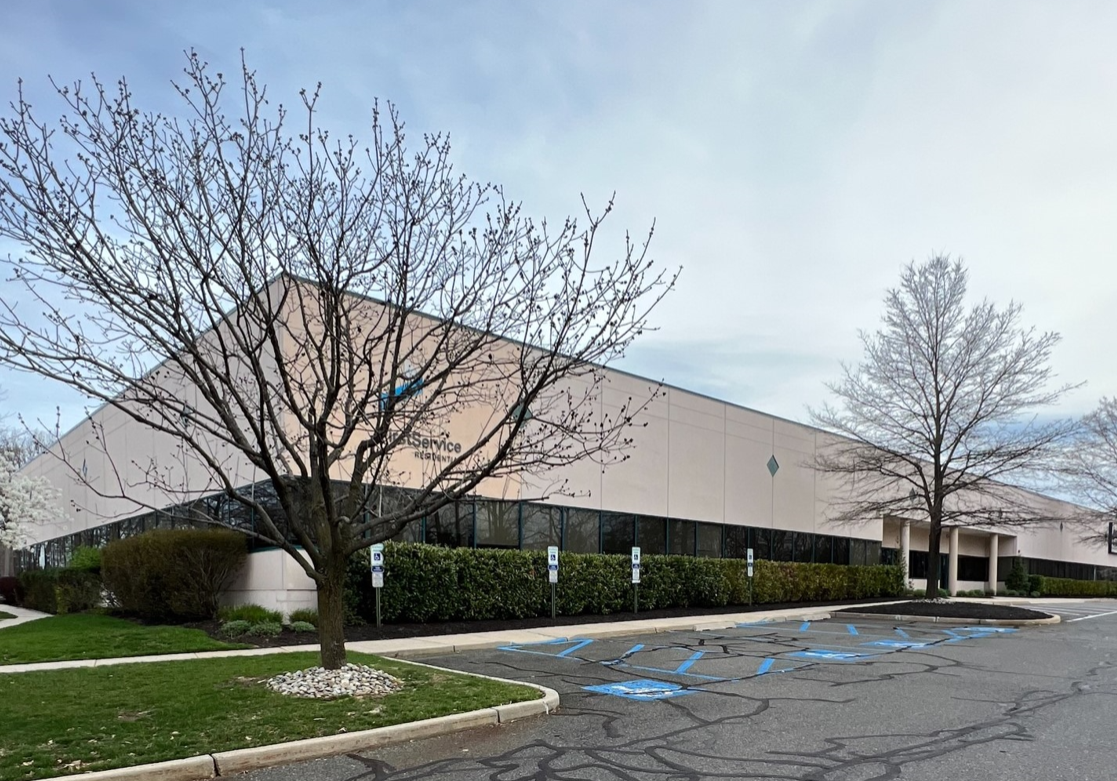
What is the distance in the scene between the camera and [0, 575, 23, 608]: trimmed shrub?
1120 inches

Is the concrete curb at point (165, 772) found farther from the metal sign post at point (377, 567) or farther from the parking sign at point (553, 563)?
the parking sign at point (553, 563)

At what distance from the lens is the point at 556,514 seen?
22.1 m

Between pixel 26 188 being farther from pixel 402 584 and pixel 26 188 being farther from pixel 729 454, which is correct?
pixel 729 454

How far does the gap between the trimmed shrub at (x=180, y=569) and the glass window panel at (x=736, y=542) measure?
51.7 feet

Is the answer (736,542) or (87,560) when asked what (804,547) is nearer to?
(736,542)

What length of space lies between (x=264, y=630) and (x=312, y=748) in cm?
798

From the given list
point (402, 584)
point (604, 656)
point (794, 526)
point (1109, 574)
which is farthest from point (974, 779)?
point (1109, 574)

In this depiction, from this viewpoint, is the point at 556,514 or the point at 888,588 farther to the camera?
the point at 888,588

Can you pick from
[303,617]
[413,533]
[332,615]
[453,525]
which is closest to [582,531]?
[453,525]

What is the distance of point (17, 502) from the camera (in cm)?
2891

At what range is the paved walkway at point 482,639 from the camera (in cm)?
1207

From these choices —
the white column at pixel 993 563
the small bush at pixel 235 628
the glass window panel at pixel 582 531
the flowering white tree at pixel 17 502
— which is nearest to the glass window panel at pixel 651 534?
the glass window panel at pixel 582 531

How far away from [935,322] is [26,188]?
24246 mm

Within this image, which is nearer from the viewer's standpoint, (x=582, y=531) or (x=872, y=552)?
(x=582, y=531)
